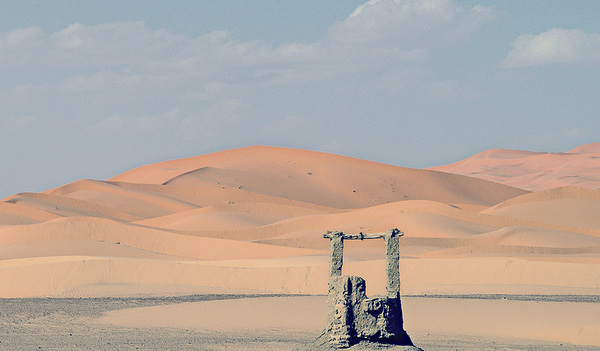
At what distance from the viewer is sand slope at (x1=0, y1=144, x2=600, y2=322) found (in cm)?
3444

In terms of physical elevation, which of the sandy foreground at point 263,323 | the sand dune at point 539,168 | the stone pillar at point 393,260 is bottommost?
the sandy foreground at point 263,323

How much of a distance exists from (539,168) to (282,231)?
393ft

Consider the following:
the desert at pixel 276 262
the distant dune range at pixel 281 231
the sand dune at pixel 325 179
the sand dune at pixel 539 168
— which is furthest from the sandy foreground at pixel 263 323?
the sand dune at pixel 539 168

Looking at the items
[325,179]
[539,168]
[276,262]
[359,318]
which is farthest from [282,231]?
[539,168]

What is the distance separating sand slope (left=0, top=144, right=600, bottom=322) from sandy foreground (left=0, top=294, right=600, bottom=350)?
4749mm

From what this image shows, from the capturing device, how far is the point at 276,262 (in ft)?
132

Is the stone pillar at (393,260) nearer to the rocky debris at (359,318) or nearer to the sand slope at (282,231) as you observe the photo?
the rocky debris at (359,318)

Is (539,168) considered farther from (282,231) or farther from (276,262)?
(276,262)

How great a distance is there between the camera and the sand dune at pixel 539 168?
481 feet

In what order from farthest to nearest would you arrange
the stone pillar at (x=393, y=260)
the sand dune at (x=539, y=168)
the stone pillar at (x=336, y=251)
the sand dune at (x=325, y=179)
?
the sand dune at (x=539, y=168), the sand dune at (x=325, y=179), the stone pillar at (x=336, y=251), the stone pillar at (x=393, y=260)

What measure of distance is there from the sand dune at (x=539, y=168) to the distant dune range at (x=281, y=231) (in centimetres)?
4193

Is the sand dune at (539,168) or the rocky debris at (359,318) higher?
the sand dune at (539,168)

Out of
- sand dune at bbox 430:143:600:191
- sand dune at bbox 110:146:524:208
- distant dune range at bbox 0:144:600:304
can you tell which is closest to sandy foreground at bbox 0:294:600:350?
distant dune range at bbox 0:144:600:304

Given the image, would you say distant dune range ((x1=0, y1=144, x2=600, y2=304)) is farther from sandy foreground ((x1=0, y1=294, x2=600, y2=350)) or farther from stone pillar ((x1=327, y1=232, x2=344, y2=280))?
stone pillar ((x1=327, y1=232, x2=344, y2=280))
